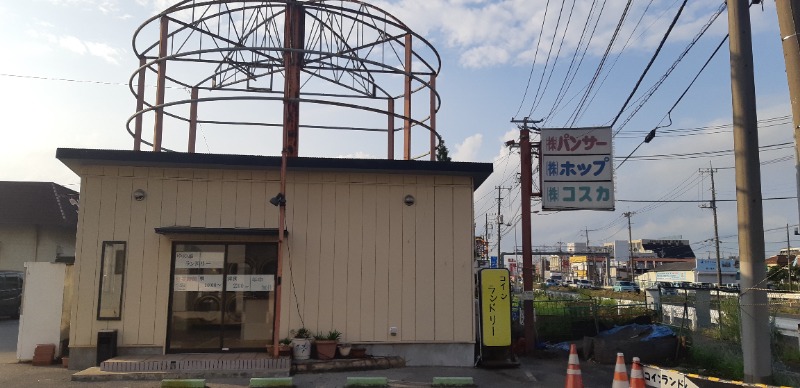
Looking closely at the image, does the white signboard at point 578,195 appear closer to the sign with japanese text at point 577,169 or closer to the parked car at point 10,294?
the sign with japanese text at point 577,169

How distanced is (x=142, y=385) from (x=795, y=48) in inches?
406

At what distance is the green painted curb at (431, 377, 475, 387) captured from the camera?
1009 cm

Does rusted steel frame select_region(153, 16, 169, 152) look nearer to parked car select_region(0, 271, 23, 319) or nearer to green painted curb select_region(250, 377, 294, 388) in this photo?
green painted curb select_region(250, 377, 294, 388)

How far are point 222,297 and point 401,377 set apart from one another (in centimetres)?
377

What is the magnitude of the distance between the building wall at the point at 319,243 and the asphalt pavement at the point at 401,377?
2.43ft

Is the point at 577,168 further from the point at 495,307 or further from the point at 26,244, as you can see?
the point at 26,244

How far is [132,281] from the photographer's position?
11.6 m

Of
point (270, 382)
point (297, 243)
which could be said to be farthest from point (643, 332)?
point (270, 382)

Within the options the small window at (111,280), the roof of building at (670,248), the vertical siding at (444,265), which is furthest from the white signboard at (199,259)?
the roof of building at (670,248)

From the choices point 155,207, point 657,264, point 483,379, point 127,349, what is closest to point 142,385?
point 127,349

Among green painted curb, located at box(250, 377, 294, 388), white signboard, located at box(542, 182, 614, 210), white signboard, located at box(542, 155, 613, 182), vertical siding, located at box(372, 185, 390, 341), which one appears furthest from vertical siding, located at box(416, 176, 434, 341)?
white signboard, located at box(542, 155, 613, 182)

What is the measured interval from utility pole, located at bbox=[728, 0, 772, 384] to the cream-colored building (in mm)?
5224

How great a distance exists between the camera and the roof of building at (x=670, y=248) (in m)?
117

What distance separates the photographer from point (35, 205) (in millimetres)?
29234
